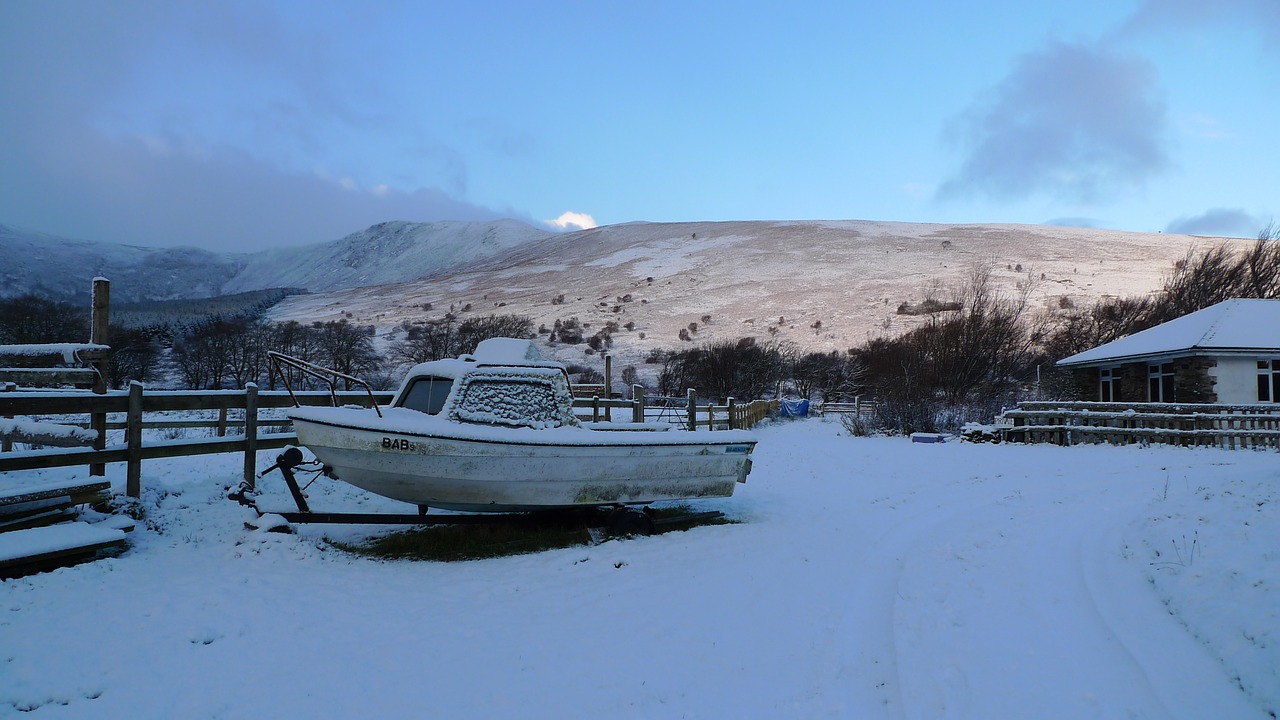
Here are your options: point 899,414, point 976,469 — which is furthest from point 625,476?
point 899,414

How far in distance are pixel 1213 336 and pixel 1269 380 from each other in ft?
6.66

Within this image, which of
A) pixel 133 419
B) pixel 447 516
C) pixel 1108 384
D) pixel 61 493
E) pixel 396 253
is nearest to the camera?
pixel 61 493

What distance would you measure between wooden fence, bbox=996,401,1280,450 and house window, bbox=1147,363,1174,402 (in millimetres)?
4208

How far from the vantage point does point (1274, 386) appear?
18.9 m

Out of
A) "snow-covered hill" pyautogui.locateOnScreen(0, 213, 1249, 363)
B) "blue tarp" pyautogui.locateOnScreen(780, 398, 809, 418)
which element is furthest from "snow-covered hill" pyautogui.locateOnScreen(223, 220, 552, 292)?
"blue tarp" pyautogui.locateOnScreen(780, 398, 809, 418)

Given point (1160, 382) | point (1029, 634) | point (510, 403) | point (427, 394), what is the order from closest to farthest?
1. point (1029, 634)
2. point (510, 403)
3. point (427, 394)
4. point (1160, 382)

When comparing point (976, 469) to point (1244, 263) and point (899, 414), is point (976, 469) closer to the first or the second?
point (899, 414)

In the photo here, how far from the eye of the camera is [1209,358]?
18.6 meters

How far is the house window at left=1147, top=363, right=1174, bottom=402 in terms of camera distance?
68.5ft

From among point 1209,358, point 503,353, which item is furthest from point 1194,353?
point 503,353

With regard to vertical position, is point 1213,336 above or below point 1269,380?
above

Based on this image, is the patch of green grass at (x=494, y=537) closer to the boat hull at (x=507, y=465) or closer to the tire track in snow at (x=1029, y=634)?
the boat hull at (x=507, y=465)

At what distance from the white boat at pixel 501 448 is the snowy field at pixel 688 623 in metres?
0.68

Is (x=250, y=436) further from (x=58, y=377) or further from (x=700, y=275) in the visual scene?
(x=700, y=275)
